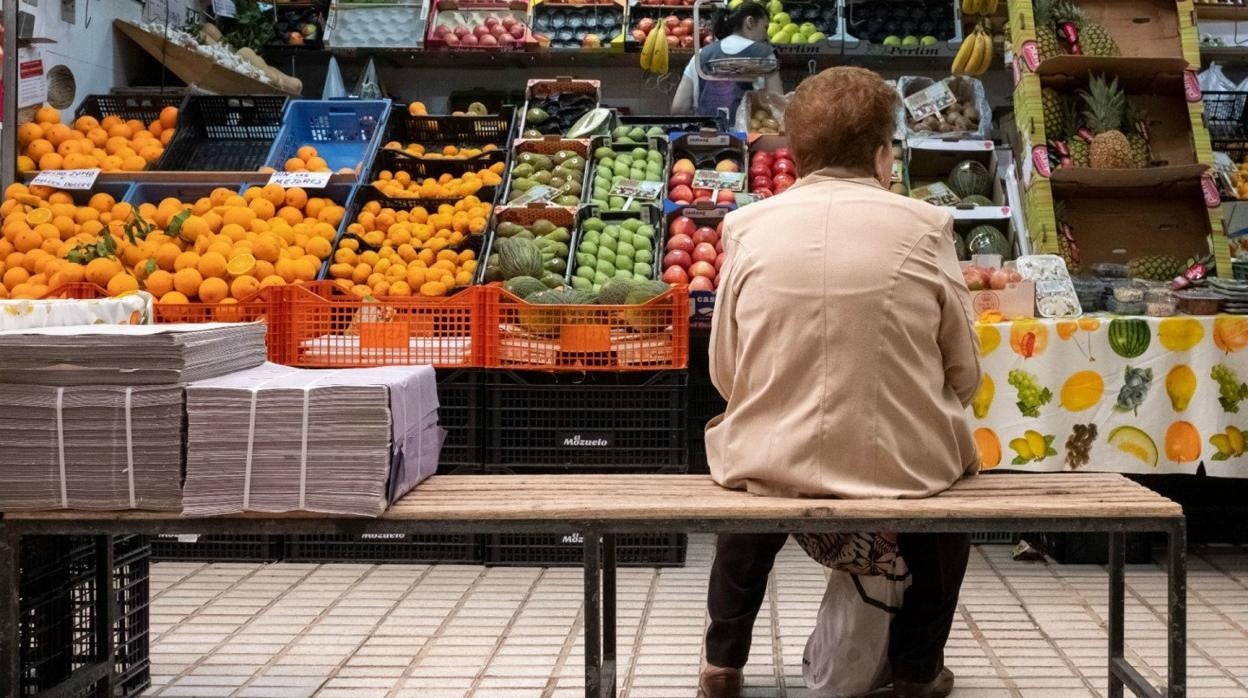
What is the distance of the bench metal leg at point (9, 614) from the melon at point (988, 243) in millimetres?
4400

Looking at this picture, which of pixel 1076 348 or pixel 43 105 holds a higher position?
pixel 43 105

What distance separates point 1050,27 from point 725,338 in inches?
156

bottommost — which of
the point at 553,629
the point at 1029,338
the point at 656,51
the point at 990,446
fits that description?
the point at 553,629

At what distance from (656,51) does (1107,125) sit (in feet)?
11.7

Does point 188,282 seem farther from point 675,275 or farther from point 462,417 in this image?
point 675,275

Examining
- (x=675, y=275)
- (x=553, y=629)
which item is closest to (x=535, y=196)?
(x=675, y=275)

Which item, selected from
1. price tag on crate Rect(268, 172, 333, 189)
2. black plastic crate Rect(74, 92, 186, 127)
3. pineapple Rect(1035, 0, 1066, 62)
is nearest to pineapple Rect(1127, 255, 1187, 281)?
pineapple Rect(1035, 0, 1066, 62)

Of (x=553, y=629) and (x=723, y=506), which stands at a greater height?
(x=723, y=506)

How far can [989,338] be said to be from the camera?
14.9ft

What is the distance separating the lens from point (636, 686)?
3.44 metres

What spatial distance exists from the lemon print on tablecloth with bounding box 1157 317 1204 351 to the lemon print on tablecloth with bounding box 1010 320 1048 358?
0.41 meters

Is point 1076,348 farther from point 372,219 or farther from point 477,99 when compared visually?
point 477,99

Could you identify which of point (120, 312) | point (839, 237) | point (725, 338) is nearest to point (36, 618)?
point (120, 312)

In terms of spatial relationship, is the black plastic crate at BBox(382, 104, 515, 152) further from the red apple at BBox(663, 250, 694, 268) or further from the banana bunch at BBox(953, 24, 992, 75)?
the banana bunch at BBox(953, 24, 992, 75)
